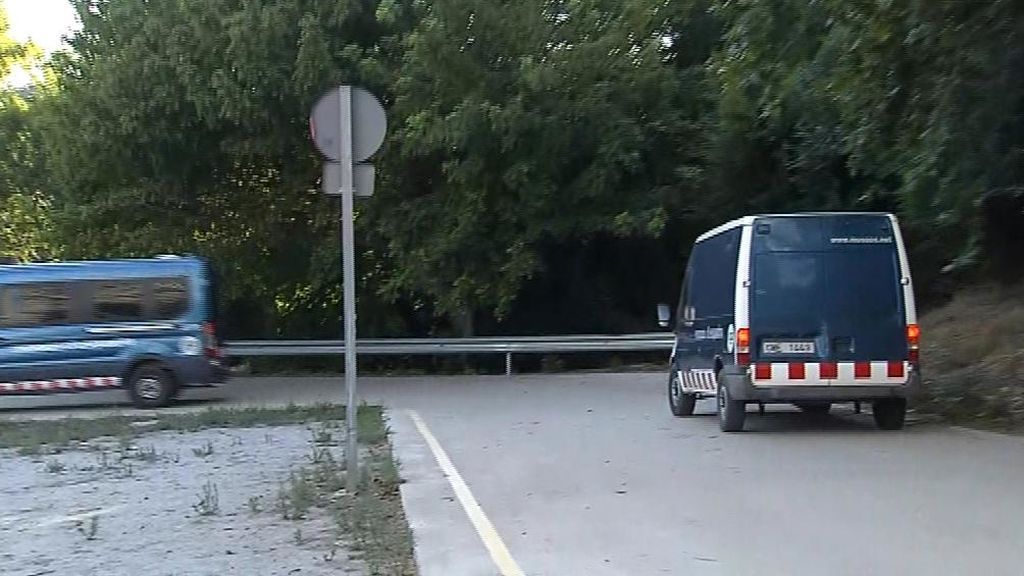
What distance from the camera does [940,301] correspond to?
24125 mm

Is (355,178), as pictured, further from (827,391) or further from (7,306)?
(7,306)

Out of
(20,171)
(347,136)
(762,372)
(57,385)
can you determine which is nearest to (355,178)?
(347,136)

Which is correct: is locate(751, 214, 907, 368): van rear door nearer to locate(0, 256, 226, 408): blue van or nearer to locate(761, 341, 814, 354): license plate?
locate(761, 341, 814, 354): license plate

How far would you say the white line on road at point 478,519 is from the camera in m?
7.64

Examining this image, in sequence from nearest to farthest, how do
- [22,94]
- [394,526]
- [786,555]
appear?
[786,555] < [394,526] < [22,94]

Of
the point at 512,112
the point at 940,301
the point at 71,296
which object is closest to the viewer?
the point at 71,296

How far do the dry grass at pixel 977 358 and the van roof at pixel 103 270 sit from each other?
38.9 ft

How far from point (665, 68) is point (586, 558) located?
58.4 feet

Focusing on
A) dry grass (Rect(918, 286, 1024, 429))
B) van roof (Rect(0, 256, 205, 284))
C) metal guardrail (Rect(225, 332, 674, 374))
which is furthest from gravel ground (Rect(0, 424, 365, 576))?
metal guardrail (Rect(225, 332, 674, 374))

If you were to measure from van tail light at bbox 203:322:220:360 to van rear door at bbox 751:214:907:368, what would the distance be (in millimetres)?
10484

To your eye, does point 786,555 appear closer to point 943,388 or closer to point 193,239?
point 943,388

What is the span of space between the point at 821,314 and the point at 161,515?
727cm

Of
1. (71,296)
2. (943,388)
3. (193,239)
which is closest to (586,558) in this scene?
(943,388)

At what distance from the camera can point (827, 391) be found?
13.5 m
